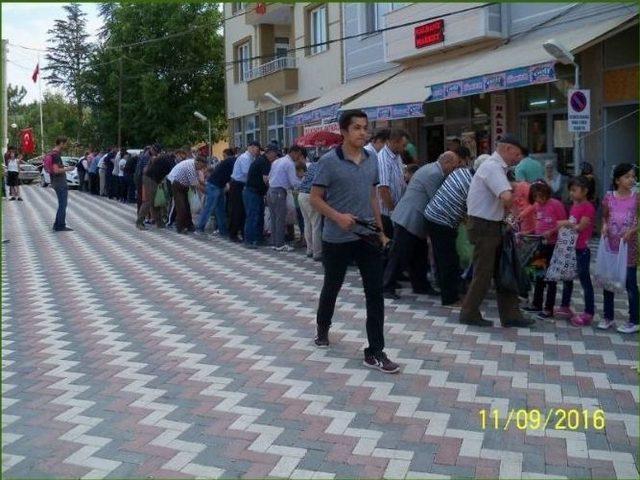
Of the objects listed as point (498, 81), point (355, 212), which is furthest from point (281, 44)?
point (355, 212)

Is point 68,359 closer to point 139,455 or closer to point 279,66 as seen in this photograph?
point 139,455

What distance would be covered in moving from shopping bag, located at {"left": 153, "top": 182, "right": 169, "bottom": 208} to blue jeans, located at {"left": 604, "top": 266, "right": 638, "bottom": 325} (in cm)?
1058

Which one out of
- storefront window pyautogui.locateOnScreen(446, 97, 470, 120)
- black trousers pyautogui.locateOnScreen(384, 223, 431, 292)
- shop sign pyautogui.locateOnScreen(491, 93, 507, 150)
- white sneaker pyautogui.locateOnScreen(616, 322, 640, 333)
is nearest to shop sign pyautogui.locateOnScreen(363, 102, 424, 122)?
shop sign pyautogui.locateOnScreen(491, 93, 507, 150)

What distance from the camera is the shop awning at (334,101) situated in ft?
57.7

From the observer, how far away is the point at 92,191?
2727cm

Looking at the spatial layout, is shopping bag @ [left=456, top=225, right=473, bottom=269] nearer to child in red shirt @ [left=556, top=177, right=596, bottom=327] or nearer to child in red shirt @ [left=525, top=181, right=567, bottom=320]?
child in red shirt @ [left=525, top=181, right=567, bottom=320]

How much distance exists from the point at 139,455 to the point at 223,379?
1.33 m

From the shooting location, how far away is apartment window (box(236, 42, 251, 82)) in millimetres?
29058

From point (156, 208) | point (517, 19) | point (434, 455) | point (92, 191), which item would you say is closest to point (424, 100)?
point (517, 19)

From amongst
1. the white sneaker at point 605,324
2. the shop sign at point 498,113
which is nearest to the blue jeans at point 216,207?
the shop sign at point 498,113

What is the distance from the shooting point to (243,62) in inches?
1164

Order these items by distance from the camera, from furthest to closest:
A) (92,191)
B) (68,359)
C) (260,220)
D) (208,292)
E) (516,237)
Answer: (92,191) → (260,220) → (208,292) → (516,237) → (68,359)

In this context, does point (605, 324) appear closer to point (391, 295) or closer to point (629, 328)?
point (629, 328)

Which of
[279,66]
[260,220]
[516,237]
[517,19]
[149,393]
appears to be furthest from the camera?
[279,66]
